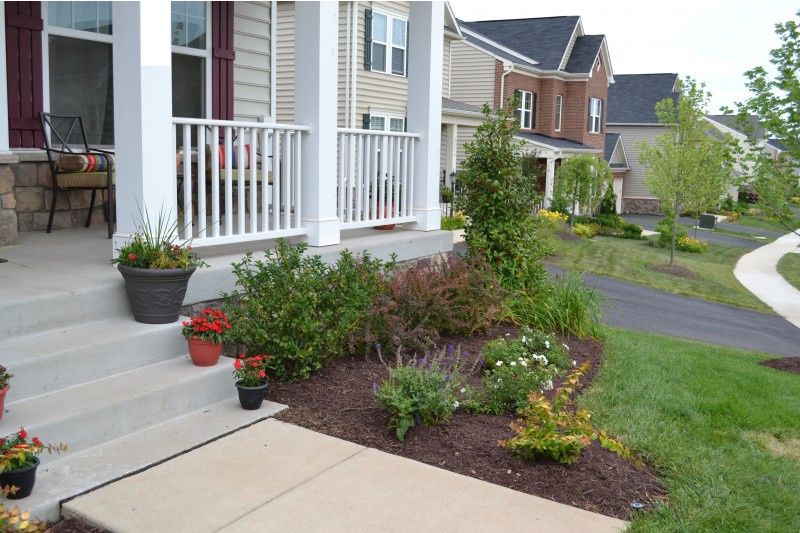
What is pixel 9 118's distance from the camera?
248 inches

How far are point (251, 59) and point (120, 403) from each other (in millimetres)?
6215

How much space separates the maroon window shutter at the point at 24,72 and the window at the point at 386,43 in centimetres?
1375

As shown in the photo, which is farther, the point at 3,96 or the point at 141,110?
the point at 3,96

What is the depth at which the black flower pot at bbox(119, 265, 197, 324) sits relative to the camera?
4.43 metres

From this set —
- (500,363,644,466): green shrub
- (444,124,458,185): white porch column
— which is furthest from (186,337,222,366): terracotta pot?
(444,124,458,185): white porch column

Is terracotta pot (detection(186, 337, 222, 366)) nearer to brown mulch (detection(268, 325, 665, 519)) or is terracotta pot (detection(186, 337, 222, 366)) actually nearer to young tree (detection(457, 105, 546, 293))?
brown mulch (detection(268, 325, 665, 519))

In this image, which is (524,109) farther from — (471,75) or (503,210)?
(503,210)

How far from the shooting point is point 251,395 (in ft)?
14.1

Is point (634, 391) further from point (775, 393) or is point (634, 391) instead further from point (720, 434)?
point (775, 393)


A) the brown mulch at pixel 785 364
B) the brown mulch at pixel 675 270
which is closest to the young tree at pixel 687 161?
the brown mulch at pixel 675 270

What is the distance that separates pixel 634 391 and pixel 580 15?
3061 cm

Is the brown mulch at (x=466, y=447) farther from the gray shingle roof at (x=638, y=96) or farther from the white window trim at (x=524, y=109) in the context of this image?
the gray shingle roof at (x=638, y=96)

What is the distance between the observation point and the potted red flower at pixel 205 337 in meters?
4.38

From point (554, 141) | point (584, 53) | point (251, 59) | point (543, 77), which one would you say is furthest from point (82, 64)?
point (584, 53)
